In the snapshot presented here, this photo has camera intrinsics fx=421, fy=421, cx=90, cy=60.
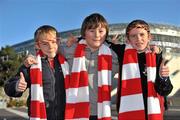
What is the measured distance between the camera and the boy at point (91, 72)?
3.82 metres

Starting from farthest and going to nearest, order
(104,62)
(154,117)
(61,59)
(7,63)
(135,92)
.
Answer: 1. (7,63)
2. (61,59)
3. (104,62)
4. (135,92)
5. (154,117)

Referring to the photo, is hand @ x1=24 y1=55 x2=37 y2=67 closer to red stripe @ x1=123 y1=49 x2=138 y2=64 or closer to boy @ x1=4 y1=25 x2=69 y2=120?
boy @ x1=4 y1=25 x2=69 y2=120

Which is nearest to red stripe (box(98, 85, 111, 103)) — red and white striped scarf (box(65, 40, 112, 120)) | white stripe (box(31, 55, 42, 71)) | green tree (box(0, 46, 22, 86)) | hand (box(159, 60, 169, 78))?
red and white striped scarf (box(65, 40, 112, 120))

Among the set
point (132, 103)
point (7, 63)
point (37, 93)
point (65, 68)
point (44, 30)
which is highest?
point (7, 63)

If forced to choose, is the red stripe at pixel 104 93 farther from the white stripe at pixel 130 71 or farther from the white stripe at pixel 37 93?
the white stripe at pixel 37 93

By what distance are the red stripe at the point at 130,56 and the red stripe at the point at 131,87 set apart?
175mm

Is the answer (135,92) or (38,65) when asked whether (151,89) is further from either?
(38,65)

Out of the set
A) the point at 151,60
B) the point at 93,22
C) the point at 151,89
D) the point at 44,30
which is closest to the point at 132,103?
the point at 151,89

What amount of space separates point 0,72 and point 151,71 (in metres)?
48.4

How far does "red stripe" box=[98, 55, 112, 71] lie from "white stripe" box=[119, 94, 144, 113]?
327mm

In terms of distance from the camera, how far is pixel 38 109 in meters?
3.77

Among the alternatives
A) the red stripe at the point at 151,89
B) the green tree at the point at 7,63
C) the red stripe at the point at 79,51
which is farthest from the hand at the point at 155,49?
the green tree at the point at 7,63

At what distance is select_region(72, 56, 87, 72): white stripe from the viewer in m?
3.89

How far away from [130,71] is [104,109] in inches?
16.2
